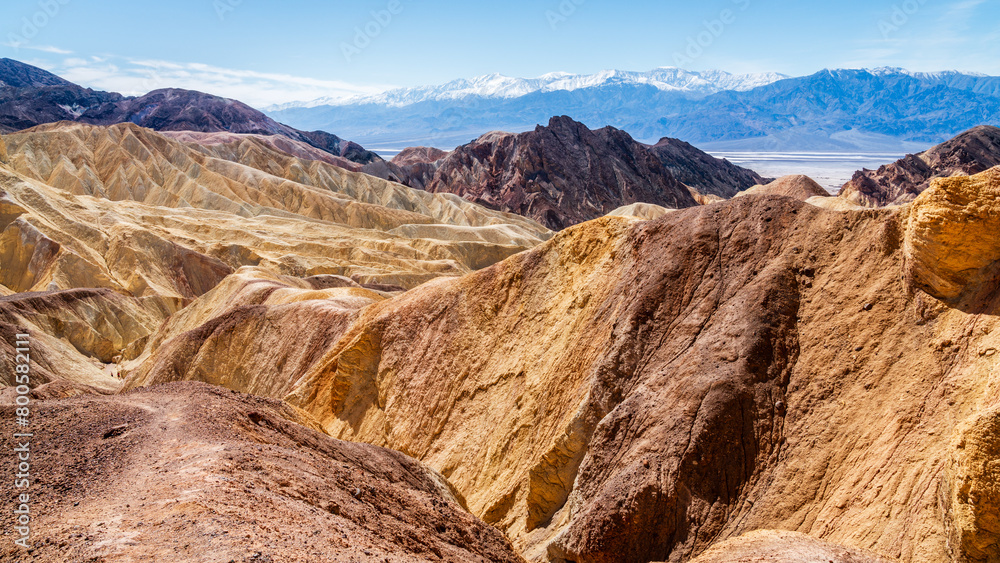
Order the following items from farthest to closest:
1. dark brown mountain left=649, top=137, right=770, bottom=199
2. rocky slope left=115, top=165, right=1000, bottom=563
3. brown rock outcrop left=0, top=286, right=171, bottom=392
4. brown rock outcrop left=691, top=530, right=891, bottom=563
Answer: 1. dark brown mountain left=649, top=137, right=770, bottom=199
2. brown rock outcrop left=0, top=286, right=171, bottom=392
3. rocky slope left=115, top=165, right=1000, bottom=563
4. brown rock outcrop left=691, top=530, right=891, bottom=563

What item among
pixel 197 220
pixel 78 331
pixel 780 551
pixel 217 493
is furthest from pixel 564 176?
pixel 217 493

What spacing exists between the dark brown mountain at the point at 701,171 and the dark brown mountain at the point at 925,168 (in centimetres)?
4732

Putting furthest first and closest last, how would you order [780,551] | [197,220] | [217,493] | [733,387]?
[197,220] < [733,387] < [780,551] < [217,493]

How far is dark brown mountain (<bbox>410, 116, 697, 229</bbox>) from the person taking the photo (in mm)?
120500

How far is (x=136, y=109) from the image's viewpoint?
183 meters

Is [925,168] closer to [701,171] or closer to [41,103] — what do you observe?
[701,171]

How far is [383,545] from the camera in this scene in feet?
33.2

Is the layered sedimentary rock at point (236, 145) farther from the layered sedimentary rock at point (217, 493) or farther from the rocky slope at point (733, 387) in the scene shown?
the layered sedimentary rock at point (217, 493)

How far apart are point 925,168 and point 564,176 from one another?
6036 cm

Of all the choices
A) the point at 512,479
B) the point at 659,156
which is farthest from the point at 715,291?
the point at 659,156

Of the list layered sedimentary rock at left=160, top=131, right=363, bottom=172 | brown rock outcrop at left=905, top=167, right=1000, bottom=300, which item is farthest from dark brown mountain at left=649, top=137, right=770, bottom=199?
brown rock outcrop at left=905, top=167, right=1000, bottom=300

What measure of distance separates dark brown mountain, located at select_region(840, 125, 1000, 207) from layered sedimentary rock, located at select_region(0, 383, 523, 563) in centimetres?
8702

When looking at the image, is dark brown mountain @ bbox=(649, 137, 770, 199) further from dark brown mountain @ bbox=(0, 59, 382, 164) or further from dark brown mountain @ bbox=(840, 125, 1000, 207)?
dark brown mountain @ bbox=(0, 59, 382, 164)

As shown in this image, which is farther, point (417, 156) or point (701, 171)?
point (417, 156)
